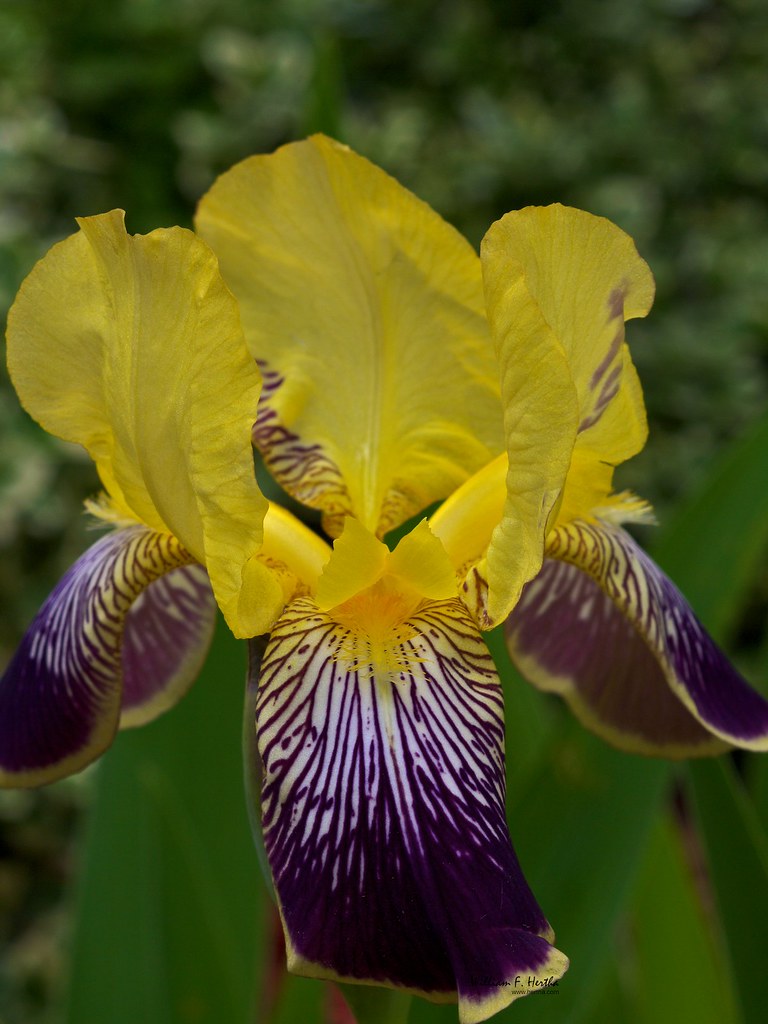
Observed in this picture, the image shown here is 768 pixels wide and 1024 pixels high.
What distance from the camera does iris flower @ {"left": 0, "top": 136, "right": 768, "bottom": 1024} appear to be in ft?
1.57

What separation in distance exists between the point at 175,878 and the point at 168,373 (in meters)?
0.37

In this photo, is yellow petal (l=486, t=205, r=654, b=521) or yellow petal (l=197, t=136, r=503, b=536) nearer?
yellow petal (l=486, t=205, r=654, b=521)

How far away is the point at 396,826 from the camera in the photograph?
1.57 ft

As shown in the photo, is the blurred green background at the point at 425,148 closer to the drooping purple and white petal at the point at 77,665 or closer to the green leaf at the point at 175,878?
the green leaf at the point at 175,878

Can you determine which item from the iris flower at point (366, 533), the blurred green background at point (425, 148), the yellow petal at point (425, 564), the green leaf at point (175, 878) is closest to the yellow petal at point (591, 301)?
the iris flower at point (366, 533)

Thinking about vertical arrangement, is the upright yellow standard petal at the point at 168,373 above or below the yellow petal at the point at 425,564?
above

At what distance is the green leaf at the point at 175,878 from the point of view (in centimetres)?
74

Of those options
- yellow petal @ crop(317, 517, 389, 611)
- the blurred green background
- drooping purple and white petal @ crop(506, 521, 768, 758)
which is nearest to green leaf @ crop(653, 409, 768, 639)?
drooping purple and white petal @ crop(506, 521, 768, 758)

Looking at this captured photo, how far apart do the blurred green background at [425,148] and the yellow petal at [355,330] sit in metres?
0.79

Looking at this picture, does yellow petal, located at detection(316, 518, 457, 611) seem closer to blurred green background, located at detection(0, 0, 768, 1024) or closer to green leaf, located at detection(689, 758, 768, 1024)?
green leaf, located at detection(689, 758, 768, 1024)

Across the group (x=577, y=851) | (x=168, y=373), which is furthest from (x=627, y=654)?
(x=168, y=373)

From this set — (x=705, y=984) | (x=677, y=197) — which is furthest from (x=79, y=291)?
(x=677, y=197)

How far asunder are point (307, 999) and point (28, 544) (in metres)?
1.22

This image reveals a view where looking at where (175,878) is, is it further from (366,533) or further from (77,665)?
(366,533)
